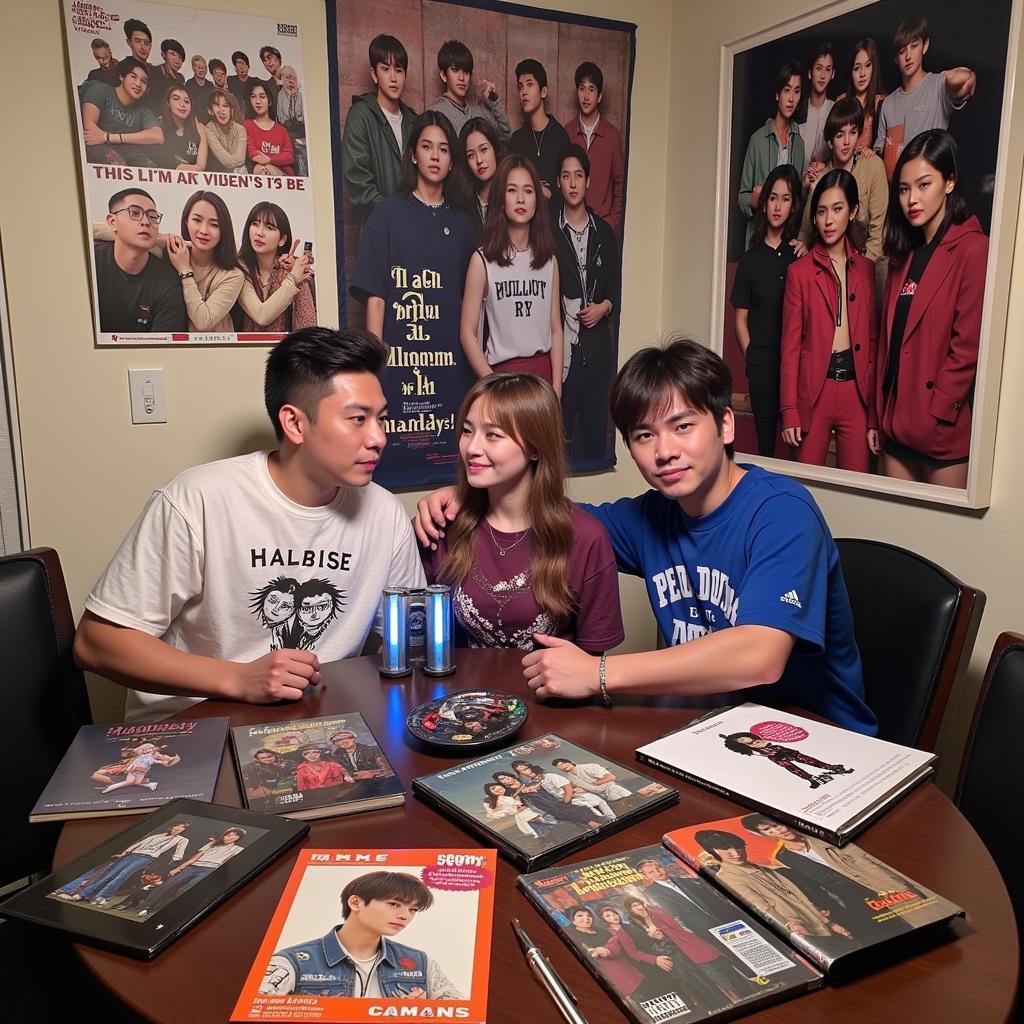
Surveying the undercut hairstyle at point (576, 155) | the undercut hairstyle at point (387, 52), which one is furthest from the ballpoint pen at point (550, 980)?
the undercut hairstyle at point (576, 155)

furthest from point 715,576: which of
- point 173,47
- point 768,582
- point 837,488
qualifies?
point 173,47

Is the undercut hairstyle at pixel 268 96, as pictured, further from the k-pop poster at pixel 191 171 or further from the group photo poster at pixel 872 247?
the group photo poster at pixel 872 247

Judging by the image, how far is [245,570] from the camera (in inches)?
66.9

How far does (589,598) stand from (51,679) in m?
1.07

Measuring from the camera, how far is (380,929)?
32.6 inches

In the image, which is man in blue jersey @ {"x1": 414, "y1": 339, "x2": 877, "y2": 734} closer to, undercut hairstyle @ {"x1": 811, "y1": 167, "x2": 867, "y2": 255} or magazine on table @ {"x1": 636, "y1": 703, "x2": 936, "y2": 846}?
magazine on table @ {"x1": 636, "y1": 703, "x2": 936, "y2": 846}

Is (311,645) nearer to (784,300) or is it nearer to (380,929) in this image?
(380,929)

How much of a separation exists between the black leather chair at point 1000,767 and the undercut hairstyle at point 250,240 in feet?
6.09

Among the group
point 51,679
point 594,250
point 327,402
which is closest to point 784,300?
point 594,250

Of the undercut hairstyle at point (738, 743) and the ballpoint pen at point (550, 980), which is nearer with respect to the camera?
the ballpoint pen at point (550, 980)

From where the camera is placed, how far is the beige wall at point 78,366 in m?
1.90

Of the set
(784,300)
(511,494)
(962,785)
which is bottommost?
(962,785)

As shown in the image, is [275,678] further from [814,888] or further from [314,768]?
[814,888]

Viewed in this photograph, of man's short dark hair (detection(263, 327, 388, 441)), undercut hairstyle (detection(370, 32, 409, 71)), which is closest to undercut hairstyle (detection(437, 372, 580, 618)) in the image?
man's short dark hair (detection(263, 327, 388, 441))
